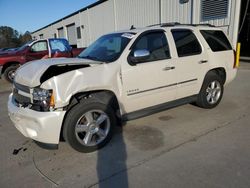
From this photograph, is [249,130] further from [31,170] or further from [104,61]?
[31,170]

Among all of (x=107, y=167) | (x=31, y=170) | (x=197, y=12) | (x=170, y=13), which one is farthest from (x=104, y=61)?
(x=170, y=13)

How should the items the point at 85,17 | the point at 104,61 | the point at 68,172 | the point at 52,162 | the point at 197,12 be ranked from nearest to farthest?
the point at 68,172
the point at 52,162
the point at 104,61
the point at 197,12
the point at 85,17

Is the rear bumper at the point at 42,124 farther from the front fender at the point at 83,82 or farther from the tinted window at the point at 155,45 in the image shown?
the tinted window at the point at 155,45

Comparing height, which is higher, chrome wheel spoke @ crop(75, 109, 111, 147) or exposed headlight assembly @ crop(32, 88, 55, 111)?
exposed headlight assembly @ crop(32, 88, 55, 111)

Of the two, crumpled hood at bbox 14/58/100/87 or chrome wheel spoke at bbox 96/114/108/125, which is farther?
chrome wheel spoke at bbox 96/114/108/125

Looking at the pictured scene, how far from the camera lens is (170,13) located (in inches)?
525

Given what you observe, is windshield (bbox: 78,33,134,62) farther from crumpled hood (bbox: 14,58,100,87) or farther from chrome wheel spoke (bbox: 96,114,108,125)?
chrome wheel spoke (bbox: 96,114,108,125)

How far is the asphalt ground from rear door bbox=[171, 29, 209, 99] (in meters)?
0.67

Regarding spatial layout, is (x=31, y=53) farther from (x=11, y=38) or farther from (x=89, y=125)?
(x=11, y=38)

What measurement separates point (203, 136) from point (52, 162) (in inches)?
99.1

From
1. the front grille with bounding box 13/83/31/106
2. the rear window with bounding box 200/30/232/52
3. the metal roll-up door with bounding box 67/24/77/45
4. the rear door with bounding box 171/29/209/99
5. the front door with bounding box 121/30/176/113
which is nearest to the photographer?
the front grille with bounding box 13/83/31/106

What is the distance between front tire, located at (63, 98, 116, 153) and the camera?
3.35 m

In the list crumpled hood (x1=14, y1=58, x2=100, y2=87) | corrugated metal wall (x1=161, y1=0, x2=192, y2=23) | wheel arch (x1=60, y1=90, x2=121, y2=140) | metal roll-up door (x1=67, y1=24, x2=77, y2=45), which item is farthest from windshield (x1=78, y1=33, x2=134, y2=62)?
metal roll-up door (x1=67, y1=24, x2=77, y2=45)

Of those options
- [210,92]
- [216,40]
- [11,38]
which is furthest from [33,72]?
[11,38]
